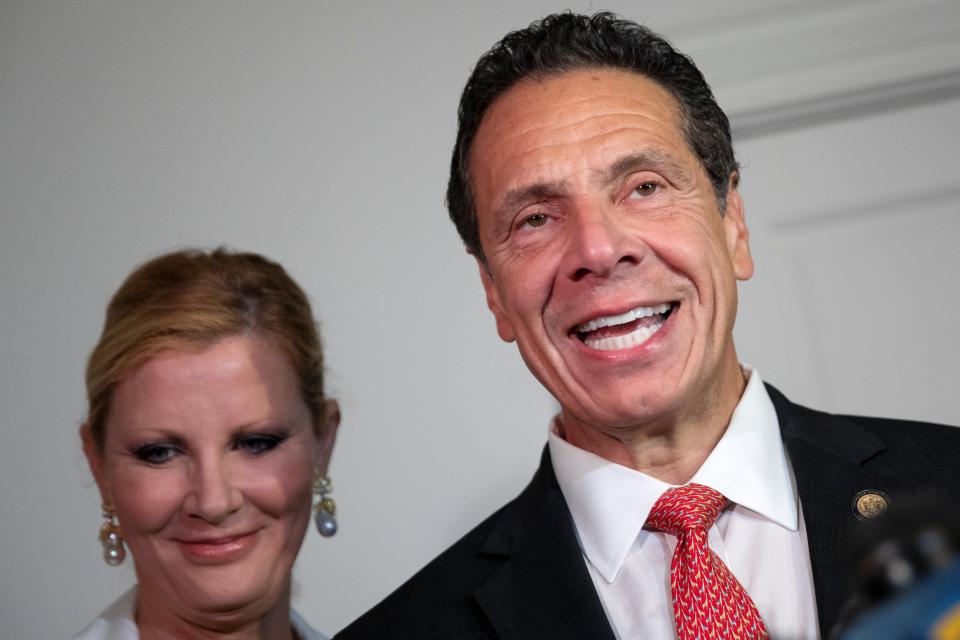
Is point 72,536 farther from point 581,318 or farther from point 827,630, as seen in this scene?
point 827,630

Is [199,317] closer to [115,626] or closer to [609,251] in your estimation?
[115,626]

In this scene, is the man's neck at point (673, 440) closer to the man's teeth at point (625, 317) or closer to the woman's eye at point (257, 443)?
the man's teeth at point (625, 317)

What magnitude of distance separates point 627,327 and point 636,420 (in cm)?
10

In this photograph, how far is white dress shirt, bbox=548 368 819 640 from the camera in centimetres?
122

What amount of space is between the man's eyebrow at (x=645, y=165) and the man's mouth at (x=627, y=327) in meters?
0.15

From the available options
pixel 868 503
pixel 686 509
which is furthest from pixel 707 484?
pixel 868 503

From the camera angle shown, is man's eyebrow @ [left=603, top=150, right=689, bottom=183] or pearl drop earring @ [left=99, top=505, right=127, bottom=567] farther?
pearl drop earring @ [left=99, top=505, right=127, bottom=567]

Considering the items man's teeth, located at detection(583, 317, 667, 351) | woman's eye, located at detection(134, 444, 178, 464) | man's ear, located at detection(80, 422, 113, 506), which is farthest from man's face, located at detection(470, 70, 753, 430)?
man's ear, located at detection(80, 422, 113, 506)

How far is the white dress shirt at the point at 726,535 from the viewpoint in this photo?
122cm

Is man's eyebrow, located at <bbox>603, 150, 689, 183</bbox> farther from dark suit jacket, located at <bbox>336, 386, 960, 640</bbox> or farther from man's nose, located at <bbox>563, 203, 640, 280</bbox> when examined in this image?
dark suit jacket, located at <bbox>336, 386, 960, 640</bbox>

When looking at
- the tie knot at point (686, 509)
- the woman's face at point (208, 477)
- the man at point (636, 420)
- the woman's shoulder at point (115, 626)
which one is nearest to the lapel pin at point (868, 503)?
the man at point (636, 420)

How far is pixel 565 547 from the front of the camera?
4.32 feet

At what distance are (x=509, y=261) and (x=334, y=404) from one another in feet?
2.06

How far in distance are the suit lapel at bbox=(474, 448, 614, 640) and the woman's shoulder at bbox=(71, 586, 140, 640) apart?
0.65 metres
